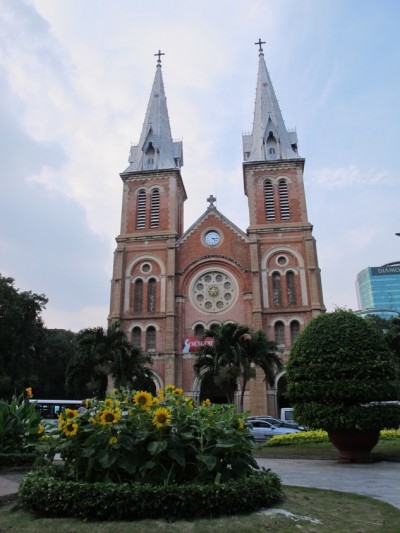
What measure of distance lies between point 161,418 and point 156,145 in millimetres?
42252

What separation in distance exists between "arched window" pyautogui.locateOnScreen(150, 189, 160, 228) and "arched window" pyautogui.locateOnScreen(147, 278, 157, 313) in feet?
18.1

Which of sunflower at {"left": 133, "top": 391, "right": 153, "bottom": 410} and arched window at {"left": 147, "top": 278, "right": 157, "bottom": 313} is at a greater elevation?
arched window at {"left": 147, "top": 278, "right": 157, "bottom": 313}

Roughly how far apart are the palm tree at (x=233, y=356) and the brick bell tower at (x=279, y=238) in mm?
7289

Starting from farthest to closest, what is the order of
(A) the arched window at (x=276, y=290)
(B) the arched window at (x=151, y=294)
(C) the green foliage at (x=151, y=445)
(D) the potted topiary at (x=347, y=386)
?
(B) the arched window at (x=151, y=294) → (A) the arched window at (x=276, y=290) → (D) the potted topiary at (x=347, y=386) → (C) the green foliage at (x=151, y=445)

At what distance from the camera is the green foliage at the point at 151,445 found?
552 cm

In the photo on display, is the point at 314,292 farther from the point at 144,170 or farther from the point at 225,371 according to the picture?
the point at 144,170

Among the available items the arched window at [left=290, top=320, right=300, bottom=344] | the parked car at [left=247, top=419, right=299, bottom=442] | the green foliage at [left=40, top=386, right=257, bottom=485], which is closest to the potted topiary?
the green foliage at [left=40, top=386, right=257, bottom=485]

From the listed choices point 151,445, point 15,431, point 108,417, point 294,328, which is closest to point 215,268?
point 294,328

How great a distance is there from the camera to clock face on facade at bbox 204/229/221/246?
39.5 metres

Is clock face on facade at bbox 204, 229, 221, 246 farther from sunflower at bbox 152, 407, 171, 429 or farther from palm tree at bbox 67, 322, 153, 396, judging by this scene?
sunflower at bbox 152, 407, 171, 429

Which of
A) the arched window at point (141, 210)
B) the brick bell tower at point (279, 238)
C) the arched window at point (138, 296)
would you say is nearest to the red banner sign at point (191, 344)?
the brick bell tower at point (279, 238)

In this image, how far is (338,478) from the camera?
9.48 metres

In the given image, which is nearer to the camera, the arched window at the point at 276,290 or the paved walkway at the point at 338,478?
the paved walkway at the point at 338,478

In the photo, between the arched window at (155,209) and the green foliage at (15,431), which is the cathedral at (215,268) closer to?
the arched window at (155,209)
